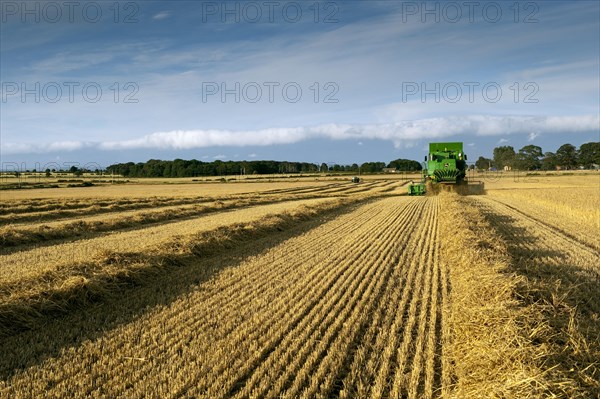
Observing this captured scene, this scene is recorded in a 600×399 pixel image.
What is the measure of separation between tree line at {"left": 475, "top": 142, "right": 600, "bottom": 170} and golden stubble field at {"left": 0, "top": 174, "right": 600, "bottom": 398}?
126958 millimetres

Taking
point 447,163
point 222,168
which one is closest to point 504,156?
point 222,168

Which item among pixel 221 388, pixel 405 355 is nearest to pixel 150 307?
pixel 221 388

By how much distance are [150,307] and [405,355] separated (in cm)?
394

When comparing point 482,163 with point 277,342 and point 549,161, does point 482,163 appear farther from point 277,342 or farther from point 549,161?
point 277,342

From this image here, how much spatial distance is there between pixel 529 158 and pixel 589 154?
601 inches

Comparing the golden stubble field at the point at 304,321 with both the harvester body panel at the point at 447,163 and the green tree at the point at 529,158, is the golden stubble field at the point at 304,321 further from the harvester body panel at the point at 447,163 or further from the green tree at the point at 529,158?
the green tree at the point at 529,158

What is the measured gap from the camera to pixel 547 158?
141750 mm

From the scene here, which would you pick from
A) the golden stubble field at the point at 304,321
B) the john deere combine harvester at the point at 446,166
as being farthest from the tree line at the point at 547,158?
the golden stubble field at the point at 304,321

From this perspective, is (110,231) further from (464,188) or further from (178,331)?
(464,188)

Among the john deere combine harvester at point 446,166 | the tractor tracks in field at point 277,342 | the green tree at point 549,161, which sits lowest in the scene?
the tractor tracks in field at point 277,342

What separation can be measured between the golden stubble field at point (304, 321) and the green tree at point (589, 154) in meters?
134

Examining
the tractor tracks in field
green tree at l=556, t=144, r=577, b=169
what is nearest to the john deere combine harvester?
the tractor tracks in field

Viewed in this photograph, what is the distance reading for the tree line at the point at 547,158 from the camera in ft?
423

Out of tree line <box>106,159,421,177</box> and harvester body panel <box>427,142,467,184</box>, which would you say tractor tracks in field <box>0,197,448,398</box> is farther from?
tree line <box>106,159,421,177</box>
